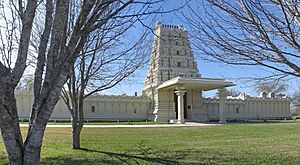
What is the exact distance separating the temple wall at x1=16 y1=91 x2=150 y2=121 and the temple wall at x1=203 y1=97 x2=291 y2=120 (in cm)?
1014

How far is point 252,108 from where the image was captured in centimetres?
4894

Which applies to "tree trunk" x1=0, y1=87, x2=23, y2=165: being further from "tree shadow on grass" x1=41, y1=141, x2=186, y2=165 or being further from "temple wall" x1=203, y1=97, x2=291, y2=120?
"temple wall" x1=203, y1=97, x2=291, y2=120

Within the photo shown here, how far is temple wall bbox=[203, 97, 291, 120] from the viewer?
45344mm

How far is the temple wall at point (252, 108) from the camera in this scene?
149 ft

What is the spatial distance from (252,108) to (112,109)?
80.8 feet

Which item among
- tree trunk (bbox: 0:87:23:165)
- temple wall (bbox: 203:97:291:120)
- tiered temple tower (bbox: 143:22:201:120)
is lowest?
temple wall (bbox: 203:97:291:120)

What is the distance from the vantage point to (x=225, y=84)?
3509 cm

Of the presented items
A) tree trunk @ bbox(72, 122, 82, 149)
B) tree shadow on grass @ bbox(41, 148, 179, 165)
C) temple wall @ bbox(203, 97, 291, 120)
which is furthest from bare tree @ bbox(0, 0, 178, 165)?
temple wall @ bbox(203, 97, 291, 120)

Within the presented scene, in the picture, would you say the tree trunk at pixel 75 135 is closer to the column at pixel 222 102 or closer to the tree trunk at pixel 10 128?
the tree trunk at pixel 10 128

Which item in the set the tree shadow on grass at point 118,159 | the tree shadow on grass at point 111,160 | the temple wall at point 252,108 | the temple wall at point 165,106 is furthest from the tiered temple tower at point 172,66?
the tree shadow on grass at point 111,160

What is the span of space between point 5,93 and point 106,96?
38.5m

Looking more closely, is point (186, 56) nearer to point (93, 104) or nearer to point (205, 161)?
point (93, 104)

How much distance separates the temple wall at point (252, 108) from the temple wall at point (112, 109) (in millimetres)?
10138

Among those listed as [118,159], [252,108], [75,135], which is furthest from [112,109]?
[118,159]
